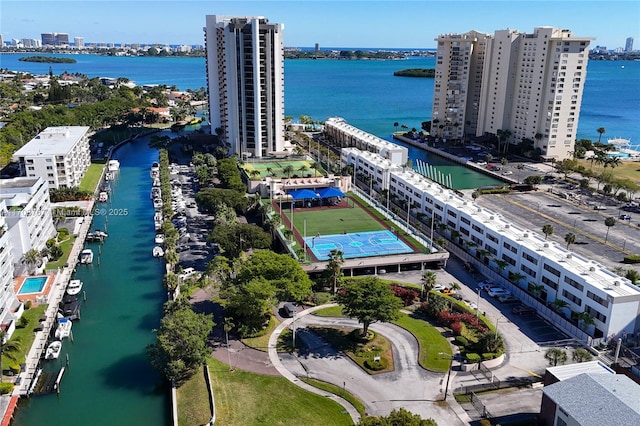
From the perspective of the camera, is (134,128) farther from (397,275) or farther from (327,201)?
(397,275)

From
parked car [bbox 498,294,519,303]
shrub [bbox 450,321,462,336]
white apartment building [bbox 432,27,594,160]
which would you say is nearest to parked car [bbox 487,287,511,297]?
parked car [bbox 498,294,519,303]

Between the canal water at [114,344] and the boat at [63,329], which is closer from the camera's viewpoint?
the canal water at [114,344]

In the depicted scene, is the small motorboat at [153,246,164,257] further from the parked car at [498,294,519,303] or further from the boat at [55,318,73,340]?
the parked car at [498,294,519,303]

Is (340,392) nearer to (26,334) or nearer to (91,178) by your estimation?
(26,334)

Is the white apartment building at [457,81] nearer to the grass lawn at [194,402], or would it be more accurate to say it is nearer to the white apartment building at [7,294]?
the grass lawn at [194,402]

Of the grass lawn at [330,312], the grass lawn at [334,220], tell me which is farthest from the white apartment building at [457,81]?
the grass lawn at [330,312]

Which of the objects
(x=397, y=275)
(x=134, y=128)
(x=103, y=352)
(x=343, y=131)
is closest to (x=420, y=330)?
(x=397, y=275)
